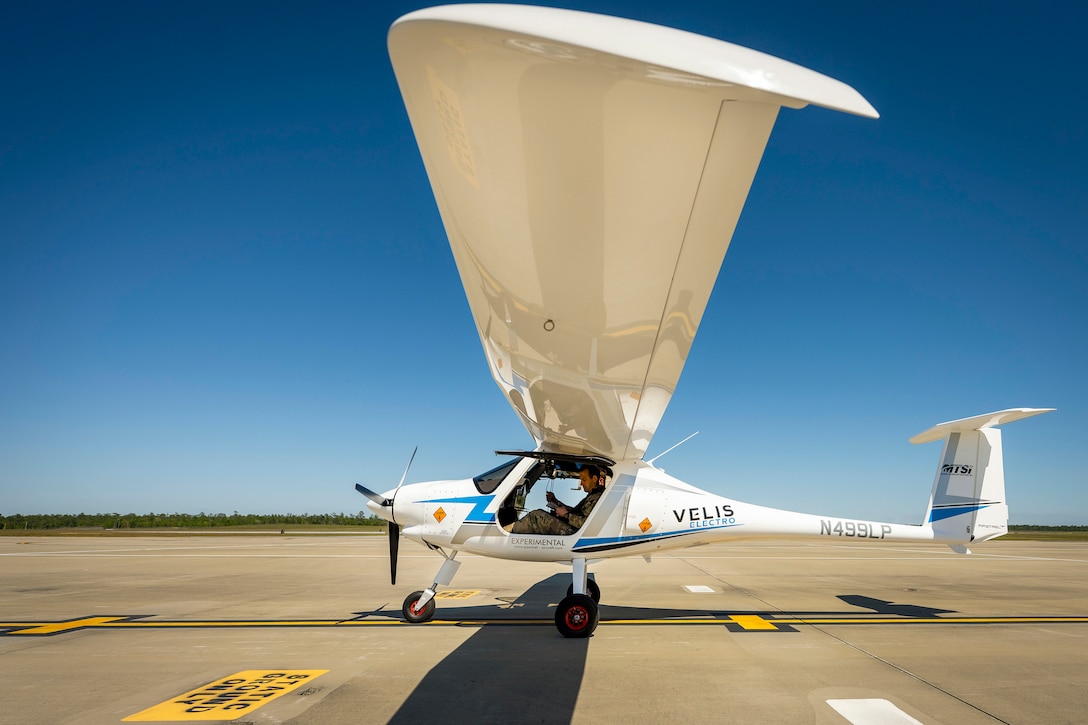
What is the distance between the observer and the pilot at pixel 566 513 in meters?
7.35

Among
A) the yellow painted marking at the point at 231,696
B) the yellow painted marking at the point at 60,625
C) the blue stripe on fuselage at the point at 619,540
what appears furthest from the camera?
the blue stripe on fuselage at the point at 619,540

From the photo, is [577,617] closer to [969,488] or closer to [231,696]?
[231,696]

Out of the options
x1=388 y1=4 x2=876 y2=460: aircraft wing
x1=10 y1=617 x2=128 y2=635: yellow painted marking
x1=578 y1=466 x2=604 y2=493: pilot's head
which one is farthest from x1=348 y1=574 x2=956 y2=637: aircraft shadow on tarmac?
x1=388 y1=4 x2=876 y2=460: aircraft wing

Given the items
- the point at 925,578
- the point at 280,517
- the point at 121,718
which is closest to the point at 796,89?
the point at 121,718

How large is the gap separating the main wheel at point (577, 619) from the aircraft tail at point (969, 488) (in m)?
5.22

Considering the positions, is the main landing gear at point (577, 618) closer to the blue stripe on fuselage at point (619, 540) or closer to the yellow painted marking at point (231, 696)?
the blue stripe on fuselage at point (619, 540)

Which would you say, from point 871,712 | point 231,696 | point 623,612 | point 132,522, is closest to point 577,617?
point 623,612

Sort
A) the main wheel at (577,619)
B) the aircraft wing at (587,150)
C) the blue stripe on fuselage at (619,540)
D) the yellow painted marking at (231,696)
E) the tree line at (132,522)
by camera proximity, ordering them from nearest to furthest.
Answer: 1. the aircraft wing at (587,150)
2. the yellow painted marking at (231,696)
3. the main wheel at (577,619)
4. the blue stripe on fuselage at (619,540)
5. the tree line at (132,522)

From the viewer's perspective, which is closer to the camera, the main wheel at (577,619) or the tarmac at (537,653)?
the tarmac at (537,653)

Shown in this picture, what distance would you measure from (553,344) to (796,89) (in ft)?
7.07

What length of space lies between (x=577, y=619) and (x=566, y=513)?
138 cm

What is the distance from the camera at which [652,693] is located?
14.7 ft

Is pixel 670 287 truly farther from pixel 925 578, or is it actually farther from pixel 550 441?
pixel 925 578

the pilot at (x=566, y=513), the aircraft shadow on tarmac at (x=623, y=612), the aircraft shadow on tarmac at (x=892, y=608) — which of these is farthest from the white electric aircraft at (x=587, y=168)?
the aircraft shadow on tarmac at (x=892, y=608)
